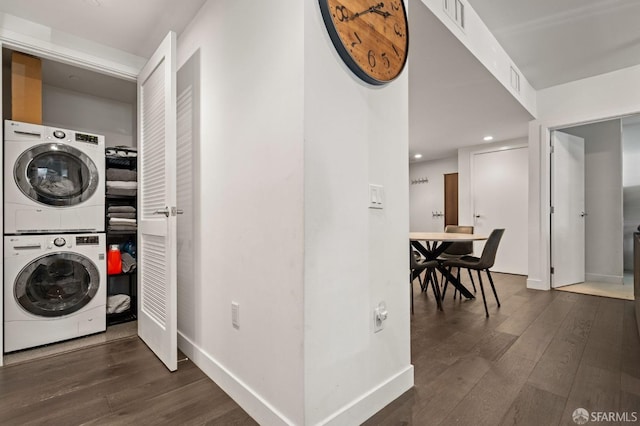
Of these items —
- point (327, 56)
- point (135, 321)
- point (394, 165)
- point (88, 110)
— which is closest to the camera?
point (327, 56)

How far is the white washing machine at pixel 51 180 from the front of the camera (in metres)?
2.15

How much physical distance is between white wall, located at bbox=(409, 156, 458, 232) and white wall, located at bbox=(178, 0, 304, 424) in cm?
566

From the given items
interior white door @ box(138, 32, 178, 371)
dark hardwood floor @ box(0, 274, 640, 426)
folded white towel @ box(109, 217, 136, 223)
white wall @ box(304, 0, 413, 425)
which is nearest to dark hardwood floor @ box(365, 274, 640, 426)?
dark hardwood floor @ box(0, 274, 640, 426)

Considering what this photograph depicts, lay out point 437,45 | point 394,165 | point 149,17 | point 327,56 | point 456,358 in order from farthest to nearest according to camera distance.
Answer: point 437,45
point 149,17
point 456,358
point 394,165
point 327,56

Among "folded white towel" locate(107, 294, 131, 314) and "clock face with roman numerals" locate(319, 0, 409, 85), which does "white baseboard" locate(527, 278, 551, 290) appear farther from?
"folded white towel" locate(107, 294, 131, 314)

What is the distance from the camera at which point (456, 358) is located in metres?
1.96

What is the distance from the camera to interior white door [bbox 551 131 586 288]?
3.91 m

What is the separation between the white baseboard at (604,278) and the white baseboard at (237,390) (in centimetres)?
531

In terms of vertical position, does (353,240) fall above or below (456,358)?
above

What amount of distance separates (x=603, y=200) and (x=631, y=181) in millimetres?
1218

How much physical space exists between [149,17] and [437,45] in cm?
209

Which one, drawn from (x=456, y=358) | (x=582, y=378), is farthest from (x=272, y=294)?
(x=582, y=378)

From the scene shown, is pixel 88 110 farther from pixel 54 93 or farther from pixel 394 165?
pixel 394 165

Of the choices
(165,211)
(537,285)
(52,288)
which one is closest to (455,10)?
(165,211)
